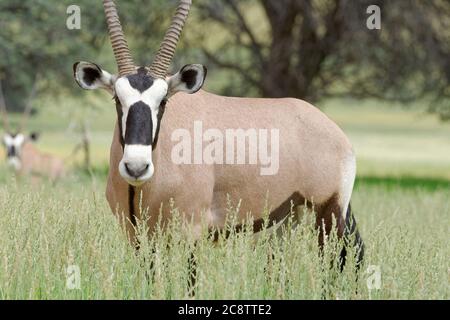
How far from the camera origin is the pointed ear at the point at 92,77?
6164 millimetres

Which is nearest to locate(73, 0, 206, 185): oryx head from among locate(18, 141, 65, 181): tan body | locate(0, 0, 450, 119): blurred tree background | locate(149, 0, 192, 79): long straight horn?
locate(149, 0, 192, 79): long straight horn

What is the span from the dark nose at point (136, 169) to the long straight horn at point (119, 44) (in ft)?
2.95

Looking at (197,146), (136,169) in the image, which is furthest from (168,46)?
(136,169)

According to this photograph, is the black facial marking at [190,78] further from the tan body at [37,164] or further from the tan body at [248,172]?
the tan body at [37,164]

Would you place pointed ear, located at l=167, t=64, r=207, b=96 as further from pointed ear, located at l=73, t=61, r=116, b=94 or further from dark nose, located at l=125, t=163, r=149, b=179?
dark nose, located at l=125, t=163, r=149, b=179

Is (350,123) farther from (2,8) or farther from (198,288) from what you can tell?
(198,288)

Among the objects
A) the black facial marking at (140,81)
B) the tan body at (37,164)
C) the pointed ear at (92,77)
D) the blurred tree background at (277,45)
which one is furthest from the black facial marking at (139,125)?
the blurred tree background at (277,45)

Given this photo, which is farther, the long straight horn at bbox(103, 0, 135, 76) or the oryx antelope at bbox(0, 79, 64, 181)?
the oryx antelope at bbox(0, 79, 64, 181)

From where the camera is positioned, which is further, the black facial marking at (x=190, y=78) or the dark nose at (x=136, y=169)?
the black facial marking at (x=190, y=78)

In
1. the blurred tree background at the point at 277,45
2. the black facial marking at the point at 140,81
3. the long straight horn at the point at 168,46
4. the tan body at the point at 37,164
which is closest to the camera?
the black facial marking at the point at 140,81

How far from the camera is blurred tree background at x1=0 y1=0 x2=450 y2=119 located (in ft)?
63.8

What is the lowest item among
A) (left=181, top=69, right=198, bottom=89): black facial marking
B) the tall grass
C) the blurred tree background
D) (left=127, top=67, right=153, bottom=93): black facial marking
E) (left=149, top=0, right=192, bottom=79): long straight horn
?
the tall grass

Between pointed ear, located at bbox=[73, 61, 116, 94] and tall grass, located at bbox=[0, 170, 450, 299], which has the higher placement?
pointed ear, located at bbox=[73, 61, 116, 94]

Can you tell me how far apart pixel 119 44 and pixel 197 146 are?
95 centimetres
